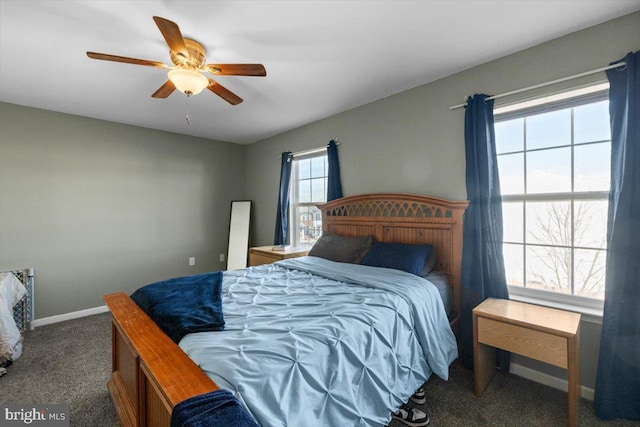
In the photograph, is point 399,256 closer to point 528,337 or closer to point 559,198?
point 528,337

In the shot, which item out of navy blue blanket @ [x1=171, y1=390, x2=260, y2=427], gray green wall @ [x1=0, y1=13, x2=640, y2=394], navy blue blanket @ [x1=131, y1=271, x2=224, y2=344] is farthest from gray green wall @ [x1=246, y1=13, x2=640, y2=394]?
navy blue blanket @ [x1=171, y1=390, x2=260, y2=427]

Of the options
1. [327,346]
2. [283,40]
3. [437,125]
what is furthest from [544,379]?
[283,40]

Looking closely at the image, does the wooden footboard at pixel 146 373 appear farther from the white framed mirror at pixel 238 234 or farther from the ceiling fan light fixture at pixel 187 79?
the white framed mirror at pixel 238 234

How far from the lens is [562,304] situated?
206 centimetres

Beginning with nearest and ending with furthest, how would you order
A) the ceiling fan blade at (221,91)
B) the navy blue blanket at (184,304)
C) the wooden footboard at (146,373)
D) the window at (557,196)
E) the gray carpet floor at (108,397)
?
1. the wooden footboard at (146,373)
2. the navy blue blanket at (184,304)
3. the gray carpet floor at (108,397)
4. the window at (557,196)
5. the ceiling fan blade at (221,91)

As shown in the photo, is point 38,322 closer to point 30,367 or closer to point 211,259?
point 30,367

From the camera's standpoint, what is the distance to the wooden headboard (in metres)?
2.41

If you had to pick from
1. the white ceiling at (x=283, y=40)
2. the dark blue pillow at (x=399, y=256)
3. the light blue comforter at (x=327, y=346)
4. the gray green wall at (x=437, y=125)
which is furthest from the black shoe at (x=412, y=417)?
the white ceiling at (x=283, y=40)

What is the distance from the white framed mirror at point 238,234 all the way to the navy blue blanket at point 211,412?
12.9 feet

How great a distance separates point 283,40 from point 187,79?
2.33ft

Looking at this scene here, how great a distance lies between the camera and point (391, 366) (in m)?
1.49

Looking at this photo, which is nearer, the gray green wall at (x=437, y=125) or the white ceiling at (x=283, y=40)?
the white ceiling at (x=283, y=40)

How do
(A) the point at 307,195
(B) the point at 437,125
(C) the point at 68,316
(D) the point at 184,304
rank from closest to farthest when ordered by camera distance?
(D) the point at 184,304 < (B) the point at 437,125 < (C) the point at 68,316 < (A) the point at 307,195

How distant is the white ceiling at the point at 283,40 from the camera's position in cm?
170
